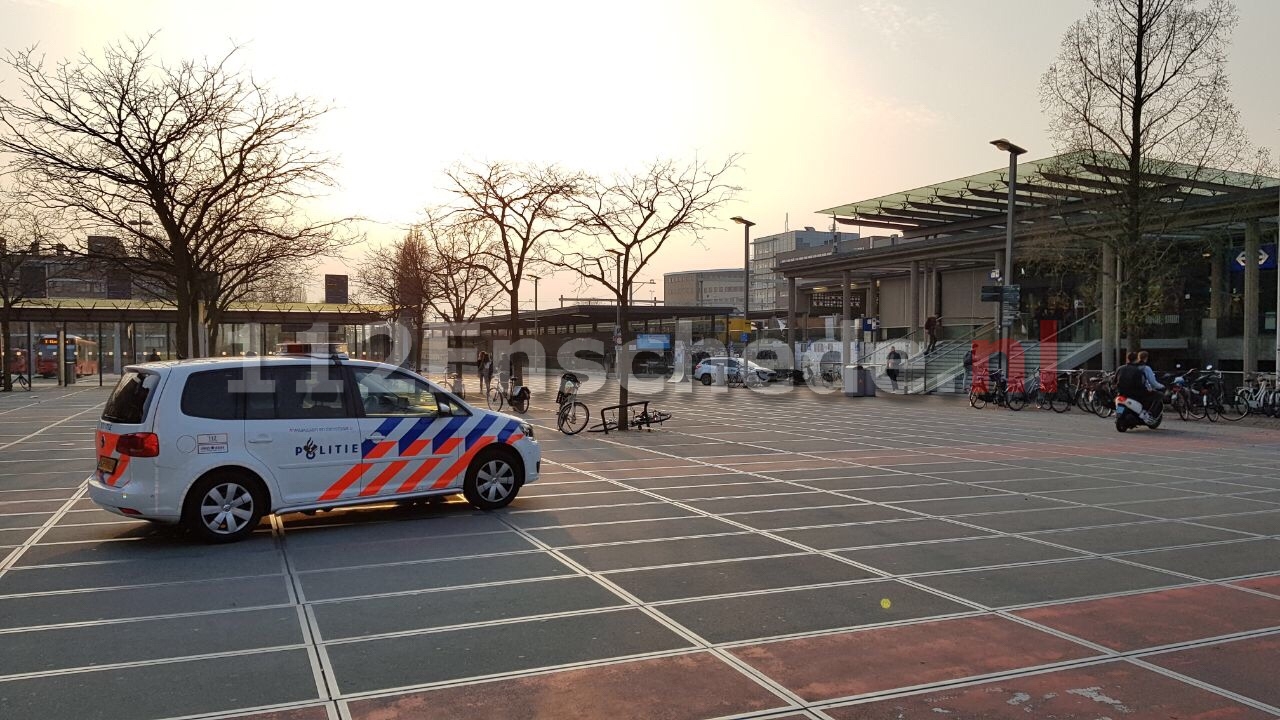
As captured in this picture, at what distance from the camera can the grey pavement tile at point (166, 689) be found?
465 centimetres

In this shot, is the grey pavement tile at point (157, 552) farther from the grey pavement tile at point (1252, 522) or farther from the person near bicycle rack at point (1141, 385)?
the person near bicycle rack at point (1141, 385)

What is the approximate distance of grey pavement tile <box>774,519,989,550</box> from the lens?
8641 mm

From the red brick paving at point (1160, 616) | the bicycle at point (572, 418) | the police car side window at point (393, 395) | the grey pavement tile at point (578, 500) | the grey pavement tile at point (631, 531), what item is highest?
the police car side window at point (393, 395)

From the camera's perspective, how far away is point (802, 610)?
6395 mm

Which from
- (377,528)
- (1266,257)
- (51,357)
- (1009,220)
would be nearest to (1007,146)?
(1009,220)

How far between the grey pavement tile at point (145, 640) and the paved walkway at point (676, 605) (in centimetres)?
2

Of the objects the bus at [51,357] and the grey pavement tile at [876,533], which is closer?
the grey pavement tile at [876,533]

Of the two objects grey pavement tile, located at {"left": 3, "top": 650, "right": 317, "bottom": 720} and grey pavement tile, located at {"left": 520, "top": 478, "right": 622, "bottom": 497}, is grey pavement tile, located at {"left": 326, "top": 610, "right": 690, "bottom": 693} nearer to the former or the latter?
grey pavement tile, located at {"left": 3, "top": 650, "right": 317, "bottom": 720}


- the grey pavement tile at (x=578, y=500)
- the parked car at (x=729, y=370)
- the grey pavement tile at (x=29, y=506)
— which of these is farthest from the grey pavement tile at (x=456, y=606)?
the parked car at (x=729, y=370)

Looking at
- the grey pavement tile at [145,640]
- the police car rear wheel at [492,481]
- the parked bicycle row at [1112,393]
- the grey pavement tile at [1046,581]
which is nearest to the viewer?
the grey pavement tile at [145,640]

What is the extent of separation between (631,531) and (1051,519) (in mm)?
4217

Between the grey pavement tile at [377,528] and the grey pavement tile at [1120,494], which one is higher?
the grey pavement tile at [1120,494]

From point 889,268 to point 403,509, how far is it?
1566 inches

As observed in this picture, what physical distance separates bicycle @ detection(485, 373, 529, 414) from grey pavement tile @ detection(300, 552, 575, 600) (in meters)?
16.7
